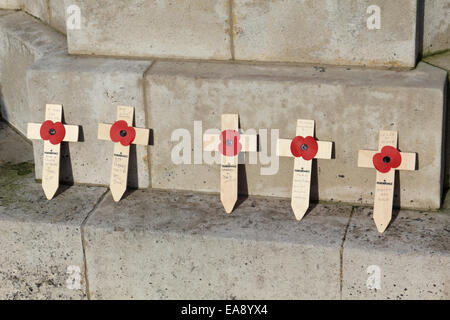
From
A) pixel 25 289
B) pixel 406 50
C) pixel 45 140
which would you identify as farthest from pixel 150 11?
pixel 25 289

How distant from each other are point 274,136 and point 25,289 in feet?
4.68

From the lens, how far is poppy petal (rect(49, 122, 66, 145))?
3.91 meters

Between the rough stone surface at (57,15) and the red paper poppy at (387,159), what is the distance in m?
2.07

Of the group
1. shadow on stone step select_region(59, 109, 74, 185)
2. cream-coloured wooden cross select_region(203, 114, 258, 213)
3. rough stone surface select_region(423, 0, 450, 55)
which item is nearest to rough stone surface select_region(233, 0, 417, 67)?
rough stone surface select_region(423, 0, 450, 55)

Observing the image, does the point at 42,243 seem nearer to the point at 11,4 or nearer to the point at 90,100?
the point at 90,100

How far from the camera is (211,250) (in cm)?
359

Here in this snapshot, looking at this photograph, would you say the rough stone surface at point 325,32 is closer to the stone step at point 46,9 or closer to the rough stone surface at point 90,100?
the rough stone surface at point 90,100

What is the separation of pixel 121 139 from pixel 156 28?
58 cm

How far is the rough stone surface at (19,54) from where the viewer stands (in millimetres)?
4477

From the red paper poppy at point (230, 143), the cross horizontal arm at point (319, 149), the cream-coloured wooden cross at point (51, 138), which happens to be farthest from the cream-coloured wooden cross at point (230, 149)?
the cream-coloured wooden cross at point (51, 138)

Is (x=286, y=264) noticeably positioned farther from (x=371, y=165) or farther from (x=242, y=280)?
(x=371, y=165)

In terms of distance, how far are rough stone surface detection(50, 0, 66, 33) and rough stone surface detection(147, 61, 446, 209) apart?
1.00m

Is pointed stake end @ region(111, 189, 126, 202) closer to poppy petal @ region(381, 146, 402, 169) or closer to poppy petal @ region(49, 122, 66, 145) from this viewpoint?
poppy petal @ region(49, 122, 66, 145)

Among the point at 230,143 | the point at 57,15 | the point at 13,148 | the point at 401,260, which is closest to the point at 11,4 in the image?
the point at 57,15
